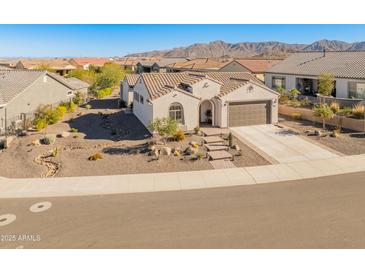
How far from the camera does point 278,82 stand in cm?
4081

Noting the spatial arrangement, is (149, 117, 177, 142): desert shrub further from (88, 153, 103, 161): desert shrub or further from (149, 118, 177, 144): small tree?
(88, 153, 103, 161): desert shrub

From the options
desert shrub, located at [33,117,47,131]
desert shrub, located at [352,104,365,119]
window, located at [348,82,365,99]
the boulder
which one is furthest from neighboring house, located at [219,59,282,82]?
the boulder

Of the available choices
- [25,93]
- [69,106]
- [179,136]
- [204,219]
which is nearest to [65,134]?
[25,93]

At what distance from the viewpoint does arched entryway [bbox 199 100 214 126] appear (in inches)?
1065

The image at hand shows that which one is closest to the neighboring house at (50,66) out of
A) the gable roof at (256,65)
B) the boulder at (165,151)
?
the gable roof at (256,65)

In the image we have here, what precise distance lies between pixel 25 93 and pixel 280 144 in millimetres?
22552

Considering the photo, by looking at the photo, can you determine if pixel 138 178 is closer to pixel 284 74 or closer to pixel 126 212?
pixel 126 212

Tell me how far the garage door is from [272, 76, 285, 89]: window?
14.7 meters

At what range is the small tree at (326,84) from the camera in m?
31.3

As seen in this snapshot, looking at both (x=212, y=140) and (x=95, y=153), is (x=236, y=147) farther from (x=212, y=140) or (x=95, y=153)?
(x=95, y=153)

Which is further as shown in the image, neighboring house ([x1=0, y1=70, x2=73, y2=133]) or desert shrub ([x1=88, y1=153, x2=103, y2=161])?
neighboring house ([x1=0, y1=70, x2=73, y2=133])

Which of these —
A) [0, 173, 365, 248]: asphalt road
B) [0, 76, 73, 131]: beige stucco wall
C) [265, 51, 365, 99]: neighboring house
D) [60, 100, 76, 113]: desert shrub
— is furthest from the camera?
[60, 100, 76, 113]: desert shrub

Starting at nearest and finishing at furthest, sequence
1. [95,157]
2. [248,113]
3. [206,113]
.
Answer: [95,157], [248,113], [206,113]

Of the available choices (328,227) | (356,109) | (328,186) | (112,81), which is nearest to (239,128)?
(356,109)
